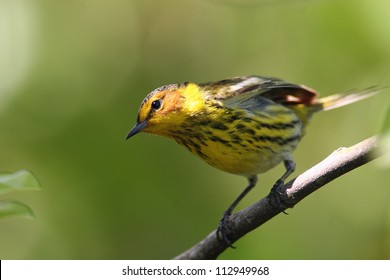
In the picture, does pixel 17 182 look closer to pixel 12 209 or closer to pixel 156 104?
pixel 12 209

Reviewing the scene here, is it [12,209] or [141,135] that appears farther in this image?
[141,135]

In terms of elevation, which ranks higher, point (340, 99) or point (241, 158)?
point (340, 99)

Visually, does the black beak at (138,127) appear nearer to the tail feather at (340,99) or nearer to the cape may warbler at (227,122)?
the cape may warbler at (227,122)

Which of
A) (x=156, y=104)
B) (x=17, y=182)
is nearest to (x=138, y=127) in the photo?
(x=156, y=104)

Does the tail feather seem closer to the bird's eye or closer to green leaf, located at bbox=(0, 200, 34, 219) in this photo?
the bird's eye

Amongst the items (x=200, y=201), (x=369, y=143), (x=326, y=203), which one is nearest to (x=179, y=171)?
(x=200, y=201)

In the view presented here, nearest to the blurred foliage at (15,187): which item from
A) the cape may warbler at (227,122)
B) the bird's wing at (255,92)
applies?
the cape may warbler at (227,122)

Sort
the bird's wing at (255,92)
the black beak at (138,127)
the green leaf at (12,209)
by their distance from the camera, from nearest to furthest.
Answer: the green leaf at (12,209)
the black beak at (138,127)
the bird's wing at (255,92)

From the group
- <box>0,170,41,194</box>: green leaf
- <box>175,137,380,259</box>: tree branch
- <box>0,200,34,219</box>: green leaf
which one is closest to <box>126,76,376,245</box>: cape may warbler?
<box>175,137,380,259</box>: tree branch
